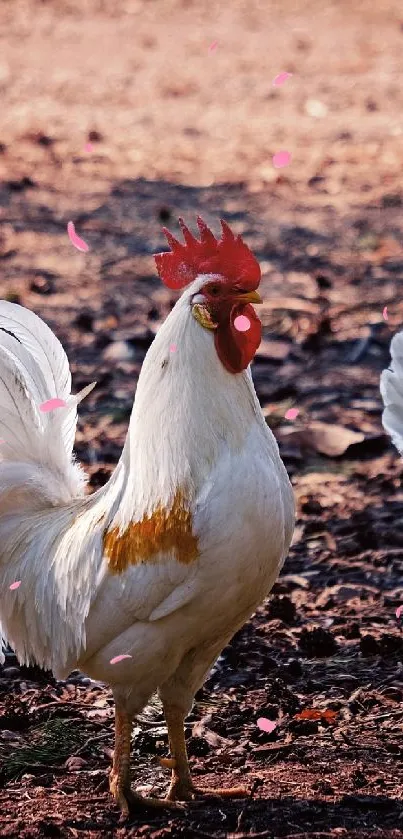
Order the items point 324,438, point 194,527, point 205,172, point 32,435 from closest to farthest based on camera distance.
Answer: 1. point 194,527
2. point 32,435
3. point 324,438
4. point 205,172

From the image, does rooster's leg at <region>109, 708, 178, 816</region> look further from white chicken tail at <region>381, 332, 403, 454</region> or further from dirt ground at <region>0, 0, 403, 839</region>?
white chicken tail at <region>381, 332, 403, 454</region>

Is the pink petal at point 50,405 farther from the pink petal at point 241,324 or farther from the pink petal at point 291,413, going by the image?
the pink petal at point 291,413

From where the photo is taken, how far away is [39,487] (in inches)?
203

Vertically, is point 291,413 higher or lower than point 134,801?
higher

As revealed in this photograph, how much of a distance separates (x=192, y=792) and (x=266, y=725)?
0.62m

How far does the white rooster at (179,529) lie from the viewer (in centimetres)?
439

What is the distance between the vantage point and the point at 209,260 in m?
4.63

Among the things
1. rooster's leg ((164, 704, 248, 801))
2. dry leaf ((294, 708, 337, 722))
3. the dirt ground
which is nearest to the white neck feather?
rooster's leg ((164, 704, 248, 801))

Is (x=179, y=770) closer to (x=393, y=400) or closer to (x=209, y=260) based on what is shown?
(x=393, y=400)

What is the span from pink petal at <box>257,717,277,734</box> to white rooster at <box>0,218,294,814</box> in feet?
1.93

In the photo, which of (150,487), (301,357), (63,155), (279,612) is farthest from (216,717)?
(63,155)

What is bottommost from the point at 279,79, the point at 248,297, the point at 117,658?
the point at 117,658

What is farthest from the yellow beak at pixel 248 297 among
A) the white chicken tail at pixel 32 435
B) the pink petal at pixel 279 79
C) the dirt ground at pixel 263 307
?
the pink petal at pixel 279 79

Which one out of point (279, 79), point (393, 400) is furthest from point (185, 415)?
point (279, 79)
